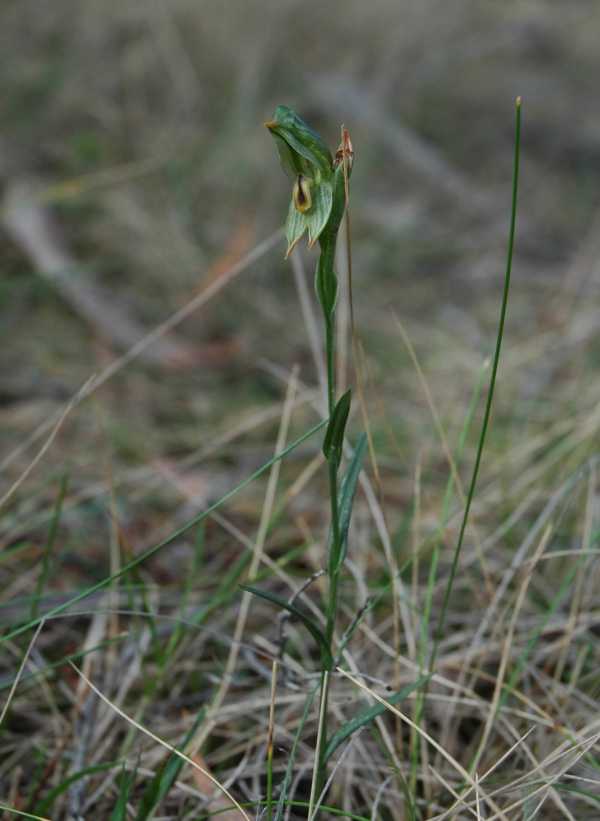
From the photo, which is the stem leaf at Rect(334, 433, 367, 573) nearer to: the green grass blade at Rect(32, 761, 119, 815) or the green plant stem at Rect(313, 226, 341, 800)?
the green plant stem at Rect(313, 226, 341, 800)

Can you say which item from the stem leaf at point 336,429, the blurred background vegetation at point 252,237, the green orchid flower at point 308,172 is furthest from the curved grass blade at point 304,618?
the blurred background vegetation at point 252,237

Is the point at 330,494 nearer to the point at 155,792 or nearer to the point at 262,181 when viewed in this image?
the point at 155,792

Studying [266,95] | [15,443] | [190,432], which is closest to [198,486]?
[190,432]

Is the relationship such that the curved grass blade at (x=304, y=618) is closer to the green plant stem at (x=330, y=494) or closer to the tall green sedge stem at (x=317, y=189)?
the green plant stem at (x=330, y=494)

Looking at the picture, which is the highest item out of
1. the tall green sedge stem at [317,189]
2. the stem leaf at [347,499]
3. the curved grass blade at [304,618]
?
the tall green sedge stem at [317,189]

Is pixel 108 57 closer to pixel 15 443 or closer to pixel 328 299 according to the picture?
pixel 15 443

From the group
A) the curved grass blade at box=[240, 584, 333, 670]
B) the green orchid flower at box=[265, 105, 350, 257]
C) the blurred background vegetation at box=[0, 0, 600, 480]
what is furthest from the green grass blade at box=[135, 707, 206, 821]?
the blurred background vegetation at box=[0, 0, 600, 480]

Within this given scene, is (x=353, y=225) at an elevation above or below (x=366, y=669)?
above

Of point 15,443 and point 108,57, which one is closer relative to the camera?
point 15,443
